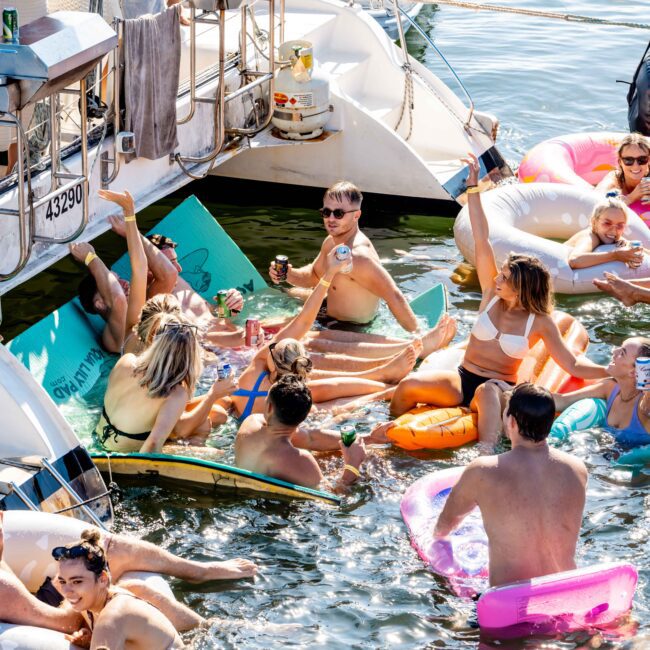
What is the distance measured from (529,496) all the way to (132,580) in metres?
1.73

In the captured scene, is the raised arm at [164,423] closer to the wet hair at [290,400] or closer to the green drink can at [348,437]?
the wet hair at [290,400]

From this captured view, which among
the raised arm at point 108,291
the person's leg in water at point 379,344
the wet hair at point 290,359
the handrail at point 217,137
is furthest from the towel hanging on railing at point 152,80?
the wet hair at point 290,359

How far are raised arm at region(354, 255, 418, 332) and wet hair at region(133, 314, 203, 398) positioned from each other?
62.8 inches

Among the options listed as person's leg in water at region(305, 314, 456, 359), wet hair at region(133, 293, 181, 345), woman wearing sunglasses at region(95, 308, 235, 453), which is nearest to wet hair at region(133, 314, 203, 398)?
woman wearing sunglasses at region(95, 308, 235, 453)

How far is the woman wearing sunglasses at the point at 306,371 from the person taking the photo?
6.12 m

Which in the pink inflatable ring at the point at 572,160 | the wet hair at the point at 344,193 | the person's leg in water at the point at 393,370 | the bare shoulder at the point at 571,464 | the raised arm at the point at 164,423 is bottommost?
the pink inflatable ring at the point at 572,160

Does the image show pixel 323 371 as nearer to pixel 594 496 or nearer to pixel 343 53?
pixel 594 496

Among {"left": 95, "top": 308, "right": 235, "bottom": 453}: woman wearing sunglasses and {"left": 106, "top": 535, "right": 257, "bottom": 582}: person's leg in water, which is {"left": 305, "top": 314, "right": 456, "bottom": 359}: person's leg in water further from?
{"left": 106, "top": 535, "right": 257, "bottom": 582}: person's leg in water

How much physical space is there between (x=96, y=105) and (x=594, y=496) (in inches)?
157

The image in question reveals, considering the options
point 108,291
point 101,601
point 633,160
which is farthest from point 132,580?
point 633,160

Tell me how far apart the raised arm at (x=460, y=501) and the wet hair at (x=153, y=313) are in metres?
2.03

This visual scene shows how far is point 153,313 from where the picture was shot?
6332 mm

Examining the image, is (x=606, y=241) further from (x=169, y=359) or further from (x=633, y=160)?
(x=169, y=359)

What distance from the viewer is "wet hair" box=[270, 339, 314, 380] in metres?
6.02
